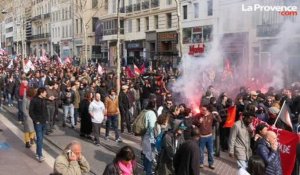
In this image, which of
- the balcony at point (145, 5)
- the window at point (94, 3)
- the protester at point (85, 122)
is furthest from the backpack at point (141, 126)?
the window at point (94, 3)

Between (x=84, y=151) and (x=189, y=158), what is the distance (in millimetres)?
5347

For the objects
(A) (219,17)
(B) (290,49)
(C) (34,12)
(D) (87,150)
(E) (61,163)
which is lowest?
(D) (87,150)

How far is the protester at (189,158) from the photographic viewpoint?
7.57m

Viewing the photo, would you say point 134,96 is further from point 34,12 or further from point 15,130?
point 34,12

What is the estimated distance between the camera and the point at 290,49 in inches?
996

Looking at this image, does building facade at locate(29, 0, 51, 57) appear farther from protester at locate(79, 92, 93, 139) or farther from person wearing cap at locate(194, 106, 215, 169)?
person wearing cap at locate(194, 106, 215, 169)

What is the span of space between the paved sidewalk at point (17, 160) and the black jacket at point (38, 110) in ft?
3.12

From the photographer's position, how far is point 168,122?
31.1 ft

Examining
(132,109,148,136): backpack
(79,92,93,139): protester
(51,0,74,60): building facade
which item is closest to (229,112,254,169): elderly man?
(132,109,148,136): backpack

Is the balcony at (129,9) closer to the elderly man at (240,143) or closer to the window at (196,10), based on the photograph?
the window at (196,10)

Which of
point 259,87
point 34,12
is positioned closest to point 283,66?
point 259,87

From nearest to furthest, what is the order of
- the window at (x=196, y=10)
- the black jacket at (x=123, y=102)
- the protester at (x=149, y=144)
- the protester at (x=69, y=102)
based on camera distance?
the protester at (x=149, y=144) → the black jacket at (x=123, y=102) → the protester at (x=69, y=102) → the window at (x=196, y=10)

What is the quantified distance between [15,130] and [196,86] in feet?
19.5

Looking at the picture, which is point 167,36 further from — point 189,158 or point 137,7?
point 189,158
